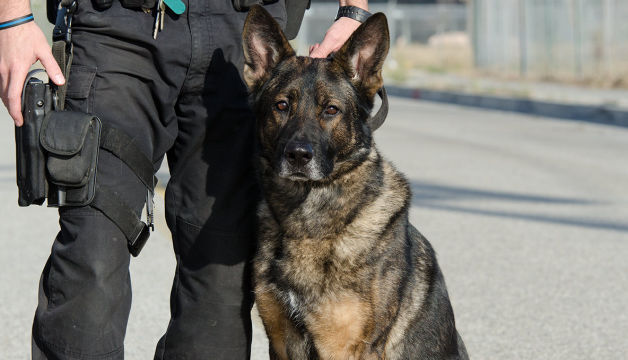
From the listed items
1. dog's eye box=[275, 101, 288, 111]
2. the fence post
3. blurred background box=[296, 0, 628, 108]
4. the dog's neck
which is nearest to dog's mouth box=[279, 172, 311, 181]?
the dog's neck

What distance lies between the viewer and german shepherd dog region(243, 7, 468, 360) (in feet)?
11.3

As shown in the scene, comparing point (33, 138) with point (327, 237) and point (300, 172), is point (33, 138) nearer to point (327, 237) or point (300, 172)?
point (300, 172)

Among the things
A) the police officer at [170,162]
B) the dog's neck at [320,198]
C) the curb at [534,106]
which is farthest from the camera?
the curb at [534,106]

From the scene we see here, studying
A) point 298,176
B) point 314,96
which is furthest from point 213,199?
point 314,96

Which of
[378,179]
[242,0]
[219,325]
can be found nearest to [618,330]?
[378,179]

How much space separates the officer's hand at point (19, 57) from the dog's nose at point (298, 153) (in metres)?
0.80

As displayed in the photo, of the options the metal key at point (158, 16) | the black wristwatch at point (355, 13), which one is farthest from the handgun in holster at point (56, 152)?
the black wristwatch at point (355, 13)

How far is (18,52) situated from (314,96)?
3.49 feet

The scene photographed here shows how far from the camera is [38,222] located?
25.2 ft

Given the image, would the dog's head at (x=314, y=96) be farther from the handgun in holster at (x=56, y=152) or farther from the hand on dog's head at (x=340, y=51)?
the handgun in holster at (x=56, y=152)

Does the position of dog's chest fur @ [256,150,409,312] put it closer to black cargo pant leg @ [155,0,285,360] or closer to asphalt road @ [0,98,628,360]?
black cargo pant leg @ [155,0,285,360]

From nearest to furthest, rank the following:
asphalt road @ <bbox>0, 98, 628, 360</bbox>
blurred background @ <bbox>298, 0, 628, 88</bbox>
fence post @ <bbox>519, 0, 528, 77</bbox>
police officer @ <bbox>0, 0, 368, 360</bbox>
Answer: police officer @ <bbox>0, 0, 368, 360</bbox> < asphalt road @ <bbox>0, 98, 628, 360</bbox> < blurred background @ <bbox>298, 0, 628, 88</bbox> < fence post @ <bbox>519, 0, 528, 77</bbox>

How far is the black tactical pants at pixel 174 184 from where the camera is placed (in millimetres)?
3207

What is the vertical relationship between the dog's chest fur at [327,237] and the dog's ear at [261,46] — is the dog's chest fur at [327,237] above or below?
below
